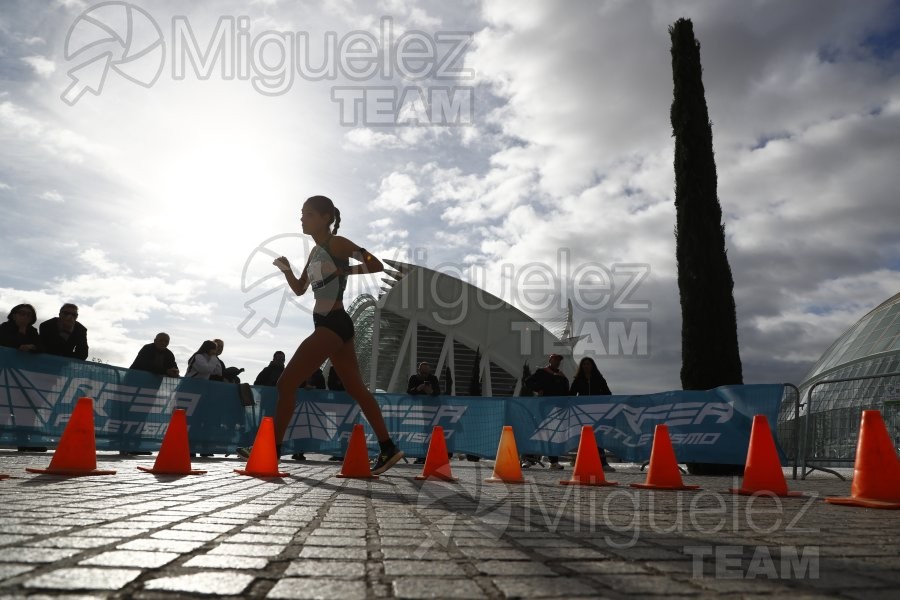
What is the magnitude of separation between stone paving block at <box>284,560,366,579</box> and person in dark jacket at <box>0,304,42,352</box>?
857 cm

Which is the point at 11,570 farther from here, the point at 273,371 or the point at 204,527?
the point at 273,371

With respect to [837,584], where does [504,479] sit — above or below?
below

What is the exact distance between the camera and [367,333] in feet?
181

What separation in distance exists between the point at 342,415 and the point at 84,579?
38.0 ft

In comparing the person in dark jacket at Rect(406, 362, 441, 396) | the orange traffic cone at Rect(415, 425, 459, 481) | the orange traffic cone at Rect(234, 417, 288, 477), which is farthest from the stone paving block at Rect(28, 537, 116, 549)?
the person in dark jacket at Rect(406, 362, 441, 396)

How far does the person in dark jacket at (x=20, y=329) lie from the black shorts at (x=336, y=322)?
5033mm

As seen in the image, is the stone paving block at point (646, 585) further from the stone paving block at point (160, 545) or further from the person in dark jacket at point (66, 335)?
the person in dark jacket at point (66, 335)

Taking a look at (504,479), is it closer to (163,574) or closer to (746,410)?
(746,410)

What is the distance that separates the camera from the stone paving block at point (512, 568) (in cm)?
197

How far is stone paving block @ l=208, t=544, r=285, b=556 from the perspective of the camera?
6.99 ft

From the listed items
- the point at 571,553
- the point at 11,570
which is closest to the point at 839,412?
the point at 571,553

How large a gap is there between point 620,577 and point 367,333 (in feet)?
176

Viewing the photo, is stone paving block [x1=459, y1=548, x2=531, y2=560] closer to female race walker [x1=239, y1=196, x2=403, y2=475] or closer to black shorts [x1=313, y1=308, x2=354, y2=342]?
female race walker [x1=239, y1=196, x2=403, y2=475]

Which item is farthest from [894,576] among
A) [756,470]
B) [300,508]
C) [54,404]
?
[54,404]
